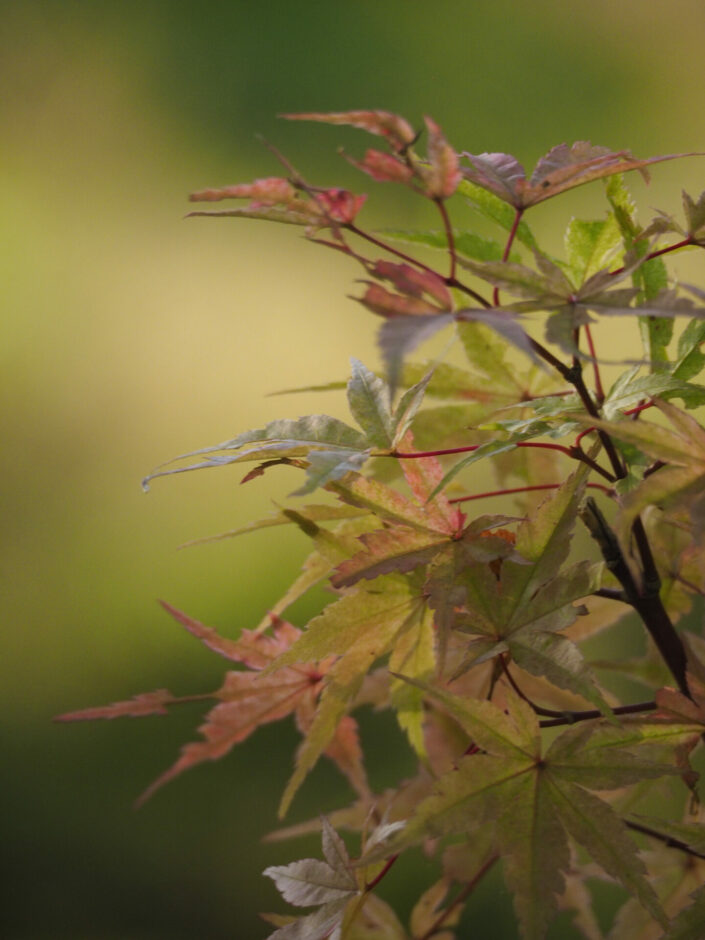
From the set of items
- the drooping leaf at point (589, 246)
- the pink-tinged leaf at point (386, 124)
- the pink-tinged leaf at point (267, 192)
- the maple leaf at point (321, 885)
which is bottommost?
the maple leaf at point (321, 885)

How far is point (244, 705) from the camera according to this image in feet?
1.59

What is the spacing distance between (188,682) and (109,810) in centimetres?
21

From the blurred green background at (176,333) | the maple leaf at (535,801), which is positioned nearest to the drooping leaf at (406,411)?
the maple leaf at (535,801)

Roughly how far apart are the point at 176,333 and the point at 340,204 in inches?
63.5

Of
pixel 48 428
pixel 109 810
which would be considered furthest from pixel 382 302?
pixel 48 428

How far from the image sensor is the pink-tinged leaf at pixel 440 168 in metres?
0.33

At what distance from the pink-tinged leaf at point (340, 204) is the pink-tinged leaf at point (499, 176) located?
42 millimetres

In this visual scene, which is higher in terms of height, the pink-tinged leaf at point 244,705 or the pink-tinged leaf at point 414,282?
the pink-tinged leaf at point 414,282

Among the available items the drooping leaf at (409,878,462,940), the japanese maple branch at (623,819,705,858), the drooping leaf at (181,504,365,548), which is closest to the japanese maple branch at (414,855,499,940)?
the drooping leaf at (409,878,462,940)

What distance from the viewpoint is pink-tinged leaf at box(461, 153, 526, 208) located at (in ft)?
1.22

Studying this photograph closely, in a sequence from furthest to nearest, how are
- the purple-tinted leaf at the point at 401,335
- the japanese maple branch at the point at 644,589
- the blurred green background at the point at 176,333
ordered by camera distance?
the blurred green background at the point at 176,333 < the japanese maple branch at the point at 644,589 < the purple-tinted leaf at the point at 401,335

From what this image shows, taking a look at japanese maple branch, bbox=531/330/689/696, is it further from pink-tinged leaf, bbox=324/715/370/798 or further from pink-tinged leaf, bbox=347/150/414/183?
pink-tinged leaf, bbox=324/715/370/798

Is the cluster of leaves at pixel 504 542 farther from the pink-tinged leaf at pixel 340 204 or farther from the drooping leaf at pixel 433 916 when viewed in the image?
the drooping leaf at pixel 433 916

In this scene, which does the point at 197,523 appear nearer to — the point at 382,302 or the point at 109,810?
the point at 109,810
